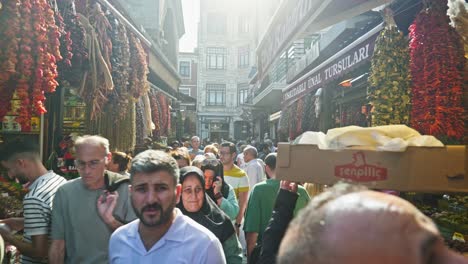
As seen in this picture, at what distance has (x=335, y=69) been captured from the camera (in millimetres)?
8492

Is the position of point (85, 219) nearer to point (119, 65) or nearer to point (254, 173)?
point (119, 65)

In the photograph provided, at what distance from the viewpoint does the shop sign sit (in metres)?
6.77

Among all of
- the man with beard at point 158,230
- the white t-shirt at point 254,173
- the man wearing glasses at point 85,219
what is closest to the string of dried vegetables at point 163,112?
the white t-shirt at point 254,173

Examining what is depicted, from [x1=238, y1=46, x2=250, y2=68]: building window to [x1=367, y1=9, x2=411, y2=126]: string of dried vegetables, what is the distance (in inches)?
1817

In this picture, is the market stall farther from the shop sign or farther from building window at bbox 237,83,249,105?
building window at bbox 237,83,249,105

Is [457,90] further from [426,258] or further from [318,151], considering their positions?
[426,258]

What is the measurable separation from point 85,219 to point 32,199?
566mm

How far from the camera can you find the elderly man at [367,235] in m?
0.83

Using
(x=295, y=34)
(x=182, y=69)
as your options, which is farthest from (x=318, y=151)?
(x=182, y=69)

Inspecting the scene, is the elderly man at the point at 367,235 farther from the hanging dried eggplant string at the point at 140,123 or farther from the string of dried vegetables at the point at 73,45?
the hanging dried eggplant string at the point at 140,123

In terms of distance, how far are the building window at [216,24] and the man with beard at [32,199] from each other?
164ft

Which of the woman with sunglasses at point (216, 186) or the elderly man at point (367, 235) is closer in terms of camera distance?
the elderly man at point (367, 235)

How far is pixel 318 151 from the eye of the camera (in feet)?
7.57

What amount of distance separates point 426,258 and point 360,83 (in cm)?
848
